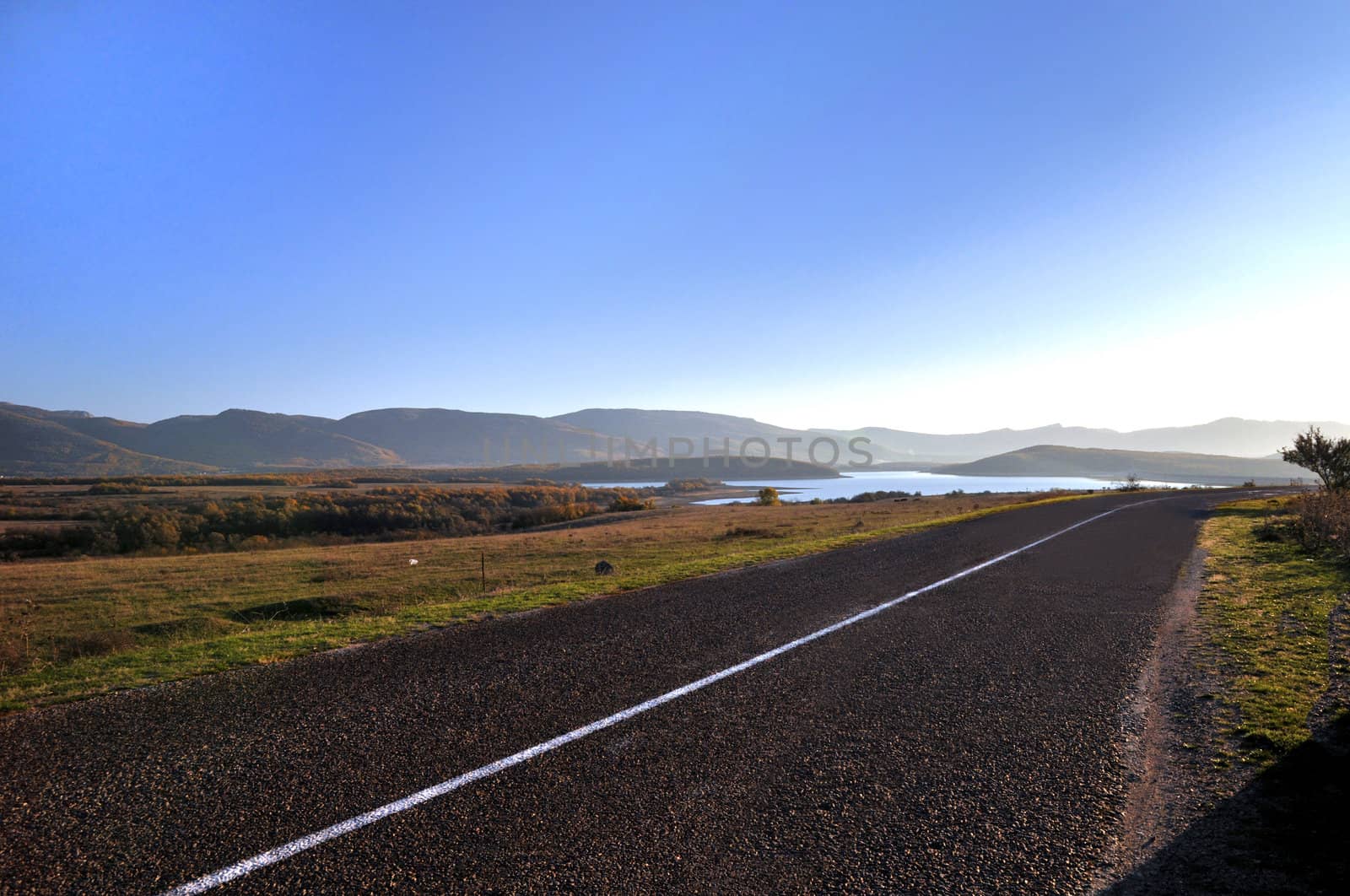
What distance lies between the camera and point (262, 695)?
6176mm

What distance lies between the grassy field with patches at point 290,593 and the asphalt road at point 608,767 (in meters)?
1.37

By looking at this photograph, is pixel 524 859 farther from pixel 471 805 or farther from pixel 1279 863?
pixel 1279 863

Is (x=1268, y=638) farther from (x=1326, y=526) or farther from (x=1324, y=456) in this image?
(x=1324, y=456)

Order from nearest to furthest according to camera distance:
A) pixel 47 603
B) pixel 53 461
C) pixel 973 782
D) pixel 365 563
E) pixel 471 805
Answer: pixel 471 805 → pixel 973 782 → pixel 47 603 → pixel 365 563 → pixel 53 461

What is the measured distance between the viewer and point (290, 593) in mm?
19141

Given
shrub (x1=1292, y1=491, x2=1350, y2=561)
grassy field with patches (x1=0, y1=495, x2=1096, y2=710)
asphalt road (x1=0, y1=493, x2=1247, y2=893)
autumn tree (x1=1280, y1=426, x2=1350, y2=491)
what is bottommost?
grassy field with patches (x1=0, y1=495, x2=1096, y2=710)

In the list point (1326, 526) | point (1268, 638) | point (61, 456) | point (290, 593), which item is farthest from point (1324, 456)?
point (61, 456)

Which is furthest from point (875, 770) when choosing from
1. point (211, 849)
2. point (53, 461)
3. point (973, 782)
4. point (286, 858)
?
point (53, 461)

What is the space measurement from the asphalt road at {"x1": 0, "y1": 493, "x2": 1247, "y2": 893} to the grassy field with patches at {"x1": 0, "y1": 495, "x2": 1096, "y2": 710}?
4.48 ft

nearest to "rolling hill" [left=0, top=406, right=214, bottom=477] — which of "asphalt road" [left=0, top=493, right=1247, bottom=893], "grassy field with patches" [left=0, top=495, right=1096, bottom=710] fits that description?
"grassy field with patches" [left=0, top=495, right=1096, bottom=710]

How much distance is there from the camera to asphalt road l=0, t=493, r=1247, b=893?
3.45 meters

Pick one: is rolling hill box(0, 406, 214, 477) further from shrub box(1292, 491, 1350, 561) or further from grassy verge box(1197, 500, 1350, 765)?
shrub box(1292, 491, 1350, 561)

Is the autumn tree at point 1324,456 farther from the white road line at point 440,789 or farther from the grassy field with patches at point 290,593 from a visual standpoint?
the white road line at point 440,789

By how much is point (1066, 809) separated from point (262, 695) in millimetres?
6643
